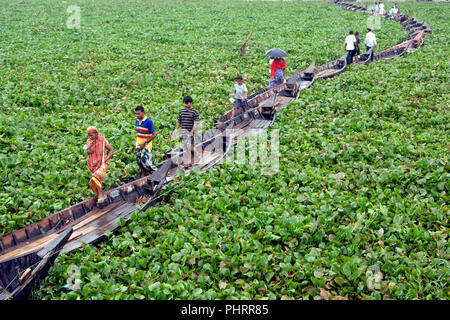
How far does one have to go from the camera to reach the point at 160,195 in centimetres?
807

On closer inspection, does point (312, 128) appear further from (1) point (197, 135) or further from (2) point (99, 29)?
(2) point (99, 29)

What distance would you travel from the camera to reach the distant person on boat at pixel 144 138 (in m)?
8.42

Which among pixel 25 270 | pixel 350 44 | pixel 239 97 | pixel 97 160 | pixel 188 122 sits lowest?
pixel 25 270

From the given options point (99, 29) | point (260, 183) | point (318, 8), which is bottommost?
point (260, 183)

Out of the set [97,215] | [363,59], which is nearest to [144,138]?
[97,215]

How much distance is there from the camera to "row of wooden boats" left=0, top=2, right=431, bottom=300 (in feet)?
19.0

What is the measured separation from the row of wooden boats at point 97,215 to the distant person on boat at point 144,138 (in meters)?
0.41

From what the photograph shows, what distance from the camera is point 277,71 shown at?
15203mm

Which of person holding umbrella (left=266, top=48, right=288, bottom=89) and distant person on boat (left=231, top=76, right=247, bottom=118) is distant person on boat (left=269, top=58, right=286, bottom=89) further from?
distant person on boat (left=231, top=76, right=247, bottom=118)

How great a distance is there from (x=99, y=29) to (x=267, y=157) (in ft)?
79.5

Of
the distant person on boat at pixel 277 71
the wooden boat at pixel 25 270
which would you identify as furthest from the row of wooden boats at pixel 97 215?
the distant person on boat at pixel 277 71

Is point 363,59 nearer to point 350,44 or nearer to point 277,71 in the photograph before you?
point 350,44

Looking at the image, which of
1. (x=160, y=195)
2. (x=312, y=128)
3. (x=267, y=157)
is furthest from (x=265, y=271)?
(x=312, y=128)

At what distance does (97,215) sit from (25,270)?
1839mm
